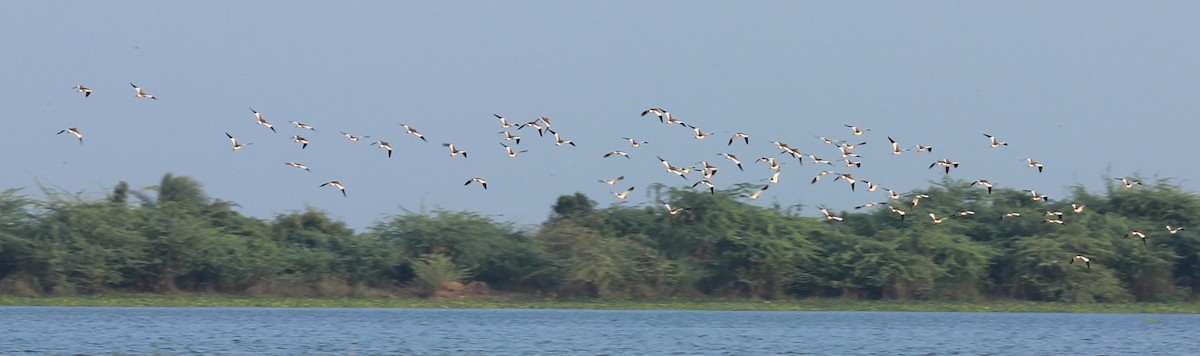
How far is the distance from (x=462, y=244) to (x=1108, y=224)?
1008 inches

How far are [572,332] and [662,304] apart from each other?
16734 mm

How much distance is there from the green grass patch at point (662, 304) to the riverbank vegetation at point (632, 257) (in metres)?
0.40

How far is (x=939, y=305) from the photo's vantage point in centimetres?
5822

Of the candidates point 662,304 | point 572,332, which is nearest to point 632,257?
point 662,304

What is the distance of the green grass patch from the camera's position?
56.2 meters

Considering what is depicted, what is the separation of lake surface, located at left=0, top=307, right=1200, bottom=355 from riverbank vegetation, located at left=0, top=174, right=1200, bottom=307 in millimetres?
3982

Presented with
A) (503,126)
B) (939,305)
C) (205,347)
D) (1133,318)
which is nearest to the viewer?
(205,347)

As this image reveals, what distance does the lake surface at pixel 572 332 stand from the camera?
3475cm

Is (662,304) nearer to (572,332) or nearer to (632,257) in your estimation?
(632,257)

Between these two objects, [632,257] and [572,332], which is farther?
[632,257]

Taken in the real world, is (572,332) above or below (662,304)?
below

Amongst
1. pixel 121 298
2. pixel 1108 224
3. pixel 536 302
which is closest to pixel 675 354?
pixel 536 302

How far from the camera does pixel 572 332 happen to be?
41.2 meters

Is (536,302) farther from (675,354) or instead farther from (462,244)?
(675,354)
